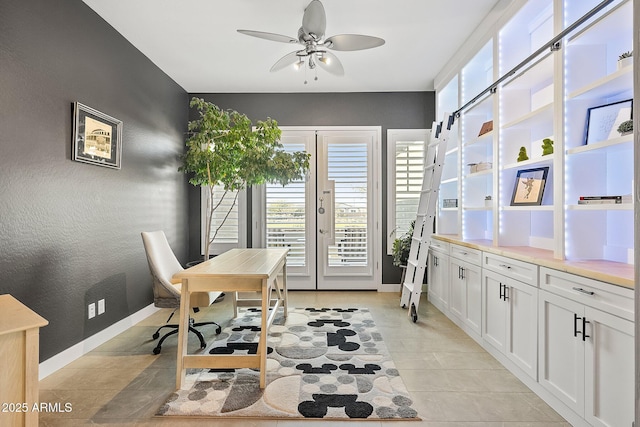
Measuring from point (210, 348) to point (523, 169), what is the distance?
2969mm

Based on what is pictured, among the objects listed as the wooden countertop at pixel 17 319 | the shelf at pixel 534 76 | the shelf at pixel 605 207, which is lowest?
the wooden countertop at pixel 17 319

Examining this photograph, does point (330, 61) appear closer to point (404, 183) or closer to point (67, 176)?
point (67, 176)

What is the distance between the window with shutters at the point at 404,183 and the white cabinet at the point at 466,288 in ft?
4.46

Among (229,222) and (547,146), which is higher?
(547,146)

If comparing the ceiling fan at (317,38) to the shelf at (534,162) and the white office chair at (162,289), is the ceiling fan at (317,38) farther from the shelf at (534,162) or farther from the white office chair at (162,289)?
the white office chair at (162,289)

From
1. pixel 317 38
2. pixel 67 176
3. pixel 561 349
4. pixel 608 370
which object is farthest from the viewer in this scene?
pixel 317 38

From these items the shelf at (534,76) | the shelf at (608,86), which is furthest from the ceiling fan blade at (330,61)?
the shelf at (608,86)

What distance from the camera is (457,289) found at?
11.7 feet

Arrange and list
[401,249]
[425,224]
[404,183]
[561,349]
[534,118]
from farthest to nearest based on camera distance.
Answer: [404,183] → [401,249] → [425,224] → [534,118] → [561,349]

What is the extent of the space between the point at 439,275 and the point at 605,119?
244cm

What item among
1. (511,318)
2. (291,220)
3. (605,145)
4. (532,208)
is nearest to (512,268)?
(511,318)

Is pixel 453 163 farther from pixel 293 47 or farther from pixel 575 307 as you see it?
pixel 575 307

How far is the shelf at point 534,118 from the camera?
2.43m

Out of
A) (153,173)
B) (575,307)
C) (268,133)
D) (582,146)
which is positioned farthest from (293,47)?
(575,307)
